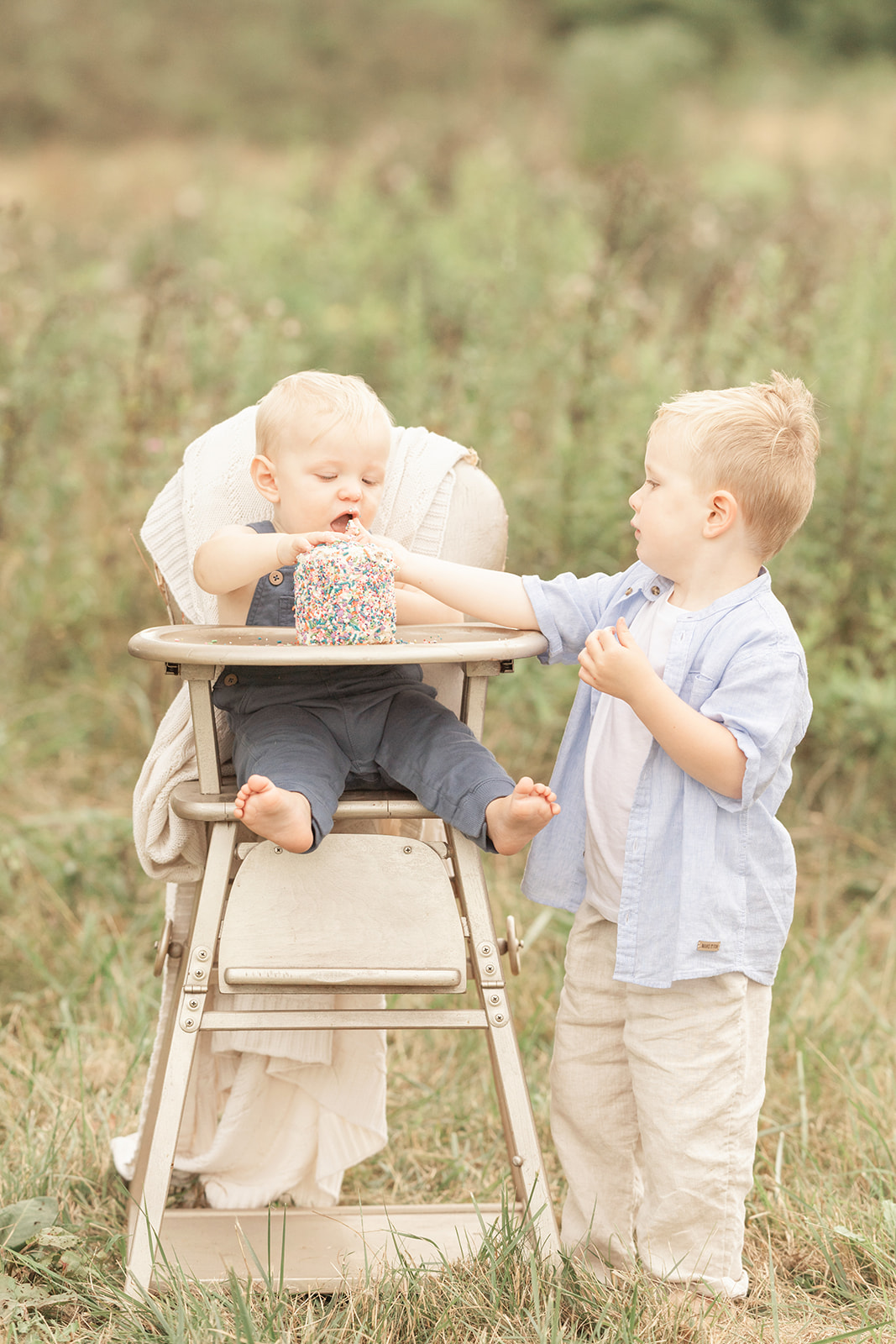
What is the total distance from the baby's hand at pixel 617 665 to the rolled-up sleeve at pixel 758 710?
0.12 m

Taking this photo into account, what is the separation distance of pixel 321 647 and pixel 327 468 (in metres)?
0.42

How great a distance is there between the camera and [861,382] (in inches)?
143

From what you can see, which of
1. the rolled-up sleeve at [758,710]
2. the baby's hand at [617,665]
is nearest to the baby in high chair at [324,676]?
the baby's hand at [617,665]

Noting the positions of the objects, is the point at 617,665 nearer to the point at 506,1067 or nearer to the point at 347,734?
the point at 347,734

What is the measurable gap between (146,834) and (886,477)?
2327mm

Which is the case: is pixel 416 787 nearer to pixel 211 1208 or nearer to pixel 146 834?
pixel 146 834

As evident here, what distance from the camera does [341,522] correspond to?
2225mm

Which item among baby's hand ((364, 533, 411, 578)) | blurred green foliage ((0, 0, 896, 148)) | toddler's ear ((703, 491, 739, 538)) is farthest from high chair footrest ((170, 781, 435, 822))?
blurred green foliage ((0, 0, 896, 148))

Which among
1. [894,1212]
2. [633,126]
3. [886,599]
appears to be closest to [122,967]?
[894,1212]

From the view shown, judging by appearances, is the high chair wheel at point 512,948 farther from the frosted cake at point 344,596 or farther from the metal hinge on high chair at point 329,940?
the frosted cake at point 344,596

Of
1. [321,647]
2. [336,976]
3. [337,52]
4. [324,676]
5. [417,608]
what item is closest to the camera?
[321,647]

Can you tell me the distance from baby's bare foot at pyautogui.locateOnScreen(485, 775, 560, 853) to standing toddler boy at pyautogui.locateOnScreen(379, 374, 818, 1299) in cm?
17

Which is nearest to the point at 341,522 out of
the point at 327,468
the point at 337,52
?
the point at 327,468

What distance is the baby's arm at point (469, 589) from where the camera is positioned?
7.16ft
